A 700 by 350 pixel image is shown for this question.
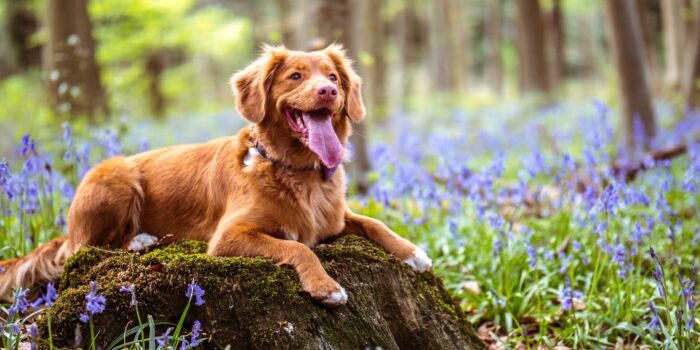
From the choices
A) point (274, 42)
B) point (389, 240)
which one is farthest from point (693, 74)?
point (389, 240)

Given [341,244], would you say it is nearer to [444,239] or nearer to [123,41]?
[444,239]

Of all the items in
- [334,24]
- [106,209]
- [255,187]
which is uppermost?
[334,24]

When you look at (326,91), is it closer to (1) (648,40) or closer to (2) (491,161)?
(2) (491,161)

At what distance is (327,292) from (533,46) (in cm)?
1668

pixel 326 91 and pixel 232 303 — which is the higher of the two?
pixel 326 91

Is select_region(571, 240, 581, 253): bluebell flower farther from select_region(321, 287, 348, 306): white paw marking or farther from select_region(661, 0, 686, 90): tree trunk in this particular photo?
select_region(661, 0, 686, 90): tree trunk

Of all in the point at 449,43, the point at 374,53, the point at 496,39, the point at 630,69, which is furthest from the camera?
the point at 496,39

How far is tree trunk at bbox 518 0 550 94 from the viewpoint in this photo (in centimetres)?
1745

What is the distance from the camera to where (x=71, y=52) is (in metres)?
8.66

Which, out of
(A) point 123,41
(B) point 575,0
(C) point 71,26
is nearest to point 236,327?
(C) point 71,26

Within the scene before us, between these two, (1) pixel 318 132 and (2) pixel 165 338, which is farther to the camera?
(1) pixel 318 132

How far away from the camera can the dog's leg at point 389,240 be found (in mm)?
3598

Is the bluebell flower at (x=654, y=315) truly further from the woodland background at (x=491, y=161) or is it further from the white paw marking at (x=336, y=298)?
the white paw marking at (x=336, y=298)

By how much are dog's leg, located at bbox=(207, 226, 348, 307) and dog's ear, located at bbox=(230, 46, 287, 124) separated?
0.71m
